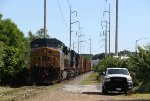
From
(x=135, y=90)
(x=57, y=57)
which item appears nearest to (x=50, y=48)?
(x=57, y=57)

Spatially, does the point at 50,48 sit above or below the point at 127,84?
above

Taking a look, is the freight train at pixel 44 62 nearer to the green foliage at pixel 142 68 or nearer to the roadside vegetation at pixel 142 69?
the roadside vegetation at pixel 142 69

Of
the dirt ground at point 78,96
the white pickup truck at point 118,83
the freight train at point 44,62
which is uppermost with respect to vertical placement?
the freight train at point 44,62

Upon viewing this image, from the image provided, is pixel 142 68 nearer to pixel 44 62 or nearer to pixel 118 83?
pixel 118 83

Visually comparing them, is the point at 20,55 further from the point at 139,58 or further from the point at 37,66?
the point at 139,58

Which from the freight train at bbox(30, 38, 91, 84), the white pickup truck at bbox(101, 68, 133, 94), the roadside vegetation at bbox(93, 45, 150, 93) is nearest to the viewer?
the white pickup truck at bbox(101, 68, 133, 94)

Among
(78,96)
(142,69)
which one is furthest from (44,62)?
(78,96)

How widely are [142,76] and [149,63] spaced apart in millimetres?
1293

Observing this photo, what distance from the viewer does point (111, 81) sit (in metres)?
34.4

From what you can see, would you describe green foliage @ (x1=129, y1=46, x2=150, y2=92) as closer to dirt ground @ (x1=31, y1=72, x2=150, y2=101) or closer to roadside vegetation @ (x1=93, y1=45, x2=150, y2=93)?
roadside vegetation @ (x1=93, y1=45, x2=150, y2=93)

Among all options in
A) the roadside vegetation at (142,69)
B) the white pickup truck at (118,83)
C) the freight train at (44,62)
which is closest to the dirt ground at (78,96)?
the white pickup truck at (118,83)

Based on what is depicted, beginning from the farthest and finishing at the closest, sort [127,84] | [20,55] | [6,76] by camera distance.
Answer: [20,55], [6,76], [127,84]

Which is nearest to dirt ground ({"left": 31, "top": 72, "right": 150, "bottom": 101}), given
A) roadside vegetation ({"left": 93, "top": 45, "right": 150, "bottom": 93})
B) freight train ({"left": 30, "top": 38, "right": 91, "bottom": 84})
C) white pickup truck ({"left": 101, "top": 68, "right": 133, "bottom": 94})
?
white pickup truck ({"left": 101, "top": 68, "right": 133, "bottom": 94})

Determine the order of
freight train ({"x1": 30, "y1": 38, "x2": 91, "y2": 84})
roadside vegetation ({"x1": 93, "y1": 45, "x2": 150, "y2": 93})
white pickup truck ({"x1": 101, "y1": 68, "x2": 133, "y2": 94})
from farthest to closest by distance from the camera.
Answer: freight train ({"x1": 30, "y1": 38, "x2": 91, "y2": 84}) → roadside vegetation ({"x1": 93, "y1": 45, "x2": 150, "y2": 93}) → white pickup truck ({"x1": 101, "y1": 68, "x2": 133, "y2": 94})
